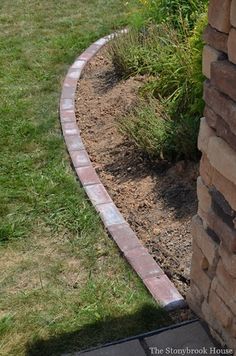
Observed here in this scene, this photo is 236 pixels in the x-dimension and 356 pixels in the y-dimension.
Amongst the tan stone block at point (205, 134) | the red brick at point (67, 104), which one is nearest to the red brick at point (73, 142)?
the red brick at point (67, 104)

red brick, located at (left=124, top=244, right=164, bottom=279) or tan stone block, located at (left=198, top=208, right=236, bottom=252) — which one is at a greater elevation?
tan stone block, located at (left=198, top=208, right=236, bottom=252)

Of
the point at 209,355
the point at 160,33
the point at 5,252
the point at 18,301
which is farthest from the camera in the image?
the point at 160,33

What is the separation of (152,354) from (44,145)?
251 centimetres

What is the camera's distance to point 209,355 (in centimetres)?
258

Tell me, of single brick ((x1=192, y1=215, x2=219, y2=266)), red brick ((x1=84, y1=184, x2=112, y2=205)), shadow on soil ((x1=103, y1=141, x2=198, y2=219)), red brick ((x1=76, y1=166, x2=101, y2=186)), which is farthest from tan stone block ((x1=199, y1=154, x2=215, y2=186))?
red brick ((x1=76, y1=166, x2=101, y2=186))

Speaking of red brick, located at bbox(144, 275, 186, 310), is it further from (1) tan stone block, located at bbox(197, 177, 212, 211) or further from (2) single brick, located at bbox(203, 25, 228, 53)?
(2) single brick, located at bbox(203, 25, 228, 53)

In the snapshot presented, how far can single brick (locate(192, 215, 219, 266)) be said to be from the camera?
252 cm

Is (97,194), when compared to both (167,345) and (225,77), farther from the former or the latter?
(225,77)

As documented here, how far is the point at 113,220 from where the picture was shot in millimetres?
3648

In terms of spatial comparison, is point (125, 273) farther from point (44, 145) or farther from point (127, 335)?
point (44, 145)

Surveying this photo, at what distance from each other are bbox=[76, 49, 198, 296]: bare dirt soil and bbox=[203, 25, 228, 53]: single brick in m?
1.54

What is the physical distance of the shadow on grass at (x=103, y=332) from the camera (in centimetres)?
275

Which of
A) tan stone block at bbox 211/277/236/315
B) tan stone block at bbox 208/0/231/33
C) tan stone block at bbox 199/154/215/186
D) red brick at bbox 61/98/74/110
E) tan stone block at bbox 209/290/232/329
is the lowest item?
red brick at bbox 61/98/74/110

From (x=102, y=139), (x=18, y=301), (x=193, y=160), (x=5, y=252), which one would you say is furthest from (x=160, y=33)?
(x=18, y=301)
